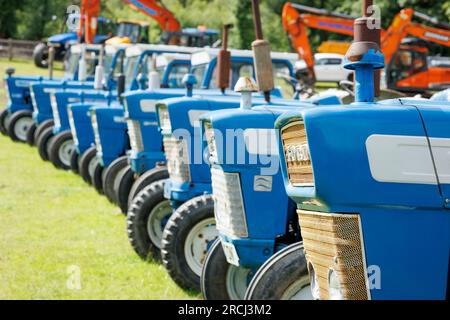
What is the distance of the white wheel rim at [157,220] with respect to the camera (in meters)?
6.77

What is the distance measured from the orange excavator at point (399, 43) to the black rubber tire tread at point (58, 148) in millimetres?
11498

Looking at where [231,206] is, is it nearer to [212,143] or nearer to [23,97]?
A: [212,143]

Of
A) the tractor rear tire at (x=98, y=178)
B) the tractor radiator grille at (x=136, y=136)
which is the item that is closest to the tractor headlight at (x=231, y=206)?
the tractor radiator grille at (x=136, y=136)

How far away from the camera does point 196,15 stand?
146ft

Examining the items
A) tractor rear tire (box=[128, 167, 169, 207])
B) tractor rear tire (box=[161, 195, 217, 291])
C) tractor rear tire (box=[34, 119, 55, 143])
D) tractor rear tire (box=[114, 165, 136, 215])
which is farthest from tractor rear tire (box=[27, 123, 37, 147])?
tractor rear tire (box=[161, 195, 217, 291])

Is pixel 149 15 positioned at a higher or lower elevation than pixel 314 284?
higher

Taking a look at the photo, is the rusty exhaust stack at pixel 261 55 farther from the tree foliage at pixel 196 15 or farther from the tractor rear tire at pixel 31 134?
the tree foliage at pixel 196 15

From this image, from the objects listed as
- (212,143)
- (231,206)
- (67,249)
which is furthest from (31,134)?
(231,206)

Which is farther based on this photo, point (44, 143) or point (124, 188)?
point (44, 143)

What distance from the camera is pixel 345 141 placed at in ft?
9.66

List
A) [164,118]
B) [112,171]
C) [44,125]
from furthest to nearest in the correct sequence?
[44,125] < [112,171] < [164,118]

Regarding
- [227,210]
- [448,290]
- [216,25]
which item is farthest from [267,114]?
[216,25]

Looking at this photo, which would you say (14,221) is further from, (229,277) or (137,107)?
(229,277)

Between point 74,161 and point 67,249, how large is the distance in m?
4.87
